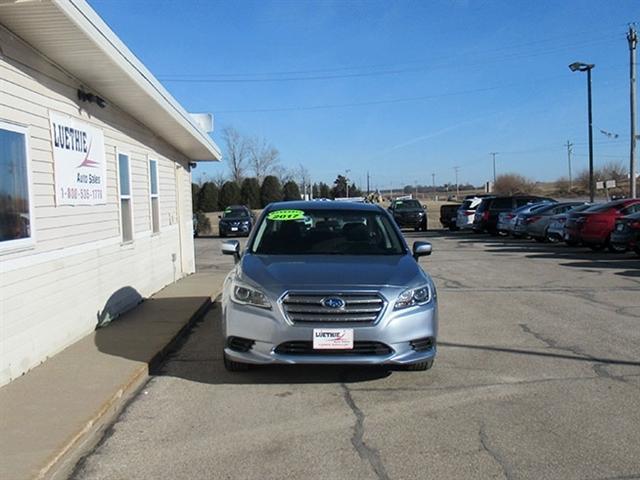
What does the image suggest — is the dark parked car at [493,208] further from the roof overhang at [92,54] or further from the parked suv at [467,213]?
the roof overhang at [92,54]

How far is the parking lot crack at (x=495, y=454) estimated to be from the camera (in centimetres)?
392

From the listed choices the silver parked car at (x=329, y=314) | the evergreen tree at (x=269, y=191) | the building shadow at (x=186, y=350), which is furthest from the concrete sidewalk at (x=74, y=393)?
the evergreen tree at (x=269, y=191)

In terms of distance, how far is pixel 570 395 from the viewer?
17.7 ft

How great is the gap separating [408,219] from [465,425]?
96.6 ft

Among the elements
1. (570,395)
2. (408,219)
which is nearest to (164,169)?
(570,395)

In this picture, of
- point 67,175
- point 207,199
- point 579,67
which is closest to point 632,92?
point 579,67

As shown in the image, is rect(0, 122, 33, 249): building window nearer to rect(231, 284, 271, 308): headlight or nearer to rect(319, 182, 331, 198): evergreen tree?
rect(231, 284, 271, 308): headlight

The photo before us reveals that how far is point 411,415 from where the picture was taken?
16.3 feet

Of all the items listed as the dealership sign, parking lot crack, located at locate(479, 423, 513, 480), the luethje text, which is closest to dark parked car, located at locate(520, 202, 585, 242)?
the dealership sign

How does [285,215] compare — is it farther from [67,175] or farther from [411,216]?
[411,216]

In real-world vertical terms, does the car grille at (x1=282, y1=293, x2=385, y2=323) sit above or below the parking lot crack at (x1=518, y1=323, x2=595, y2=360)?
above

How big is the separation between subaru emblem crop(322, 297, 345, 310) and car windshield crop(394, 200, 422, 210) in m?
29.5

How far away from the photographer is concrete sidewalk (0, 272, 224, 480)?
162 inches

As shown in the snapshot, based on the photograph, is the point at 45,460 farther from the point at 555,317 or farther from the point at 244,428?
the point at 555,317
